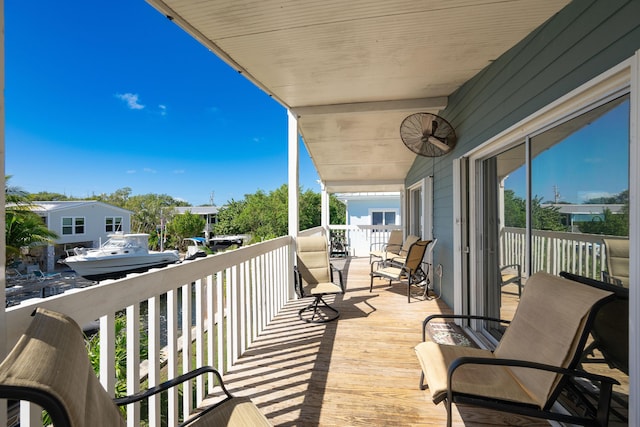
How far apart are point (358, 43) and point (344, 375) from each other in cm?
277

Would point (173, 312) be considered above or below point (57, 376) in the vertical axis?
below

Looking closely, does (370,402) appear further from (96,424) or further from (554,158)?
(554,158)

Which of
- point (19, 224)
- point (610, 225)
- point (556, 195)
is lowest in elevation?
point (19, 224)

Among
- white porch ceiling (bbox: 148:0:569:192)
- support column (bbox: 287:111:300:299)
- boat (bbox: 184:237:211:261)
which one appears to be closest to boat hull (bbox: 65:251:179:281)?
boat (bbox: 184:237:211:261)

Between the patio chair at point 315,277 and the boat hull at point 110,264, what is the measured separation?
543 inches

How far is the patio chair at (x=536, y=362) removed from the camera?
1.31 m

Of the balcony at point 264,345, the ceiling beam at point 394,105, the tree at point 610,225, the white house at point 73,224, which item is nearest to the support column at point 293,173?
the ceiling beam at point 394,105

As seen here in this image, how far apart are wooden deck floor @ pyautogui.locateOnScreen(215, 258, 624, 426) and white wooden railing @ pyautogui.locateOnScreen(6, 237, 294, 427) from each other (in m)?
0.29

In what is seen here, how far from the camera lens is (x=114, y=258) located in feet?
54.2

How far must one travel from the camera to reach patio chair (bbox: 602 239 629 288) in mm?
1381

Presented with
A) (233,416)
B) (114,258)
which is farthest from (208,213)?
(233,416)

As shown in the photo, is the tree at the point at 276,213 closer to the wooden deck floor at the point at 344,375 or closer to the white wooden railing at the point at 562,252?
the wooden deck floor at the point at 344,375

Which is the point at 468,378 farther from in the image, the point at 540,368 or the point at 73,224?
the point at 73,224

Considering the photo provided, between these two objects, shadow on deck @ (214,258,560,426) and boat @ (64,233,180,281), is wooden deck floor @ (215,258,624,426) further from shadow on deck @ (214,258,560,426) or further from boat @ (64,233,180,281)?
boat @ (64,233,180,281)
